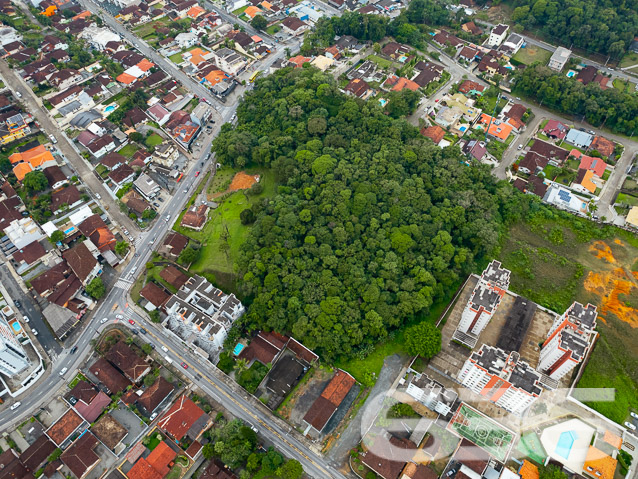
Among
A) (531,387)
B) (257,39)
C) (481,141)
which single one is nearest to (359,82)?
(481,141)

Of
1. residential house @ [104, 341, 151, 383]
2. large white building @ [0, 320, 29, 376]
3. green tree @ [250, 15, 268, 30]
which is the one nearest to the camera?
large white building @ [0, 320, 29, 376]

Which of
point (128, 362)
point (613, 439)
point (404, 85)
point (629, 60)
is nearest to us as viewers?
point (613, 439)

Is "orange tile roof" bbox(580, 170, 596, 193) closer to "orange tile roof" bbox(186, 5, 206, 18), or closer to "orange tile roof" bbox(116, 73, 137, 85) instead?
"orange tile roof" bbox(116, 73, 137, 85)

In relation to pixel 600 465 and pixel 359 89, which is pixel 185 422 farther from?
pixel 359 89

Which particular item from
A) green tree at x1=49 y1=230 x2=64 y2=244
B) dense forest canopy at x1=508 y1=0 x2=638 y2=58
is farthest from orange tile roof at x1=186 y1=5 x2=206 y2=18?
dense forest canopy at x1=508 y1=0 x2=638 y2=58

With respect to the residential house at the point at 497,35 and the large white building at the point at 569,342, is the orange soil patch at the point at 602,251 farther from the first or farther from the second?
the residential house at the point at 497,35

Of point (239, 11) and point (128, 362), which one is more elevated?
point (239, 11)

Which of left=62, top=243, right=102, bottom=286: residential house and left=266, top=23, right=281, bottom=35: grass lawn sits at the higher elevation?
left=266, top=23, right=281, bottom=35: grass lawn

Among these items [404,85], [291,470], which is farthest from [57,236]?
[404,85]
